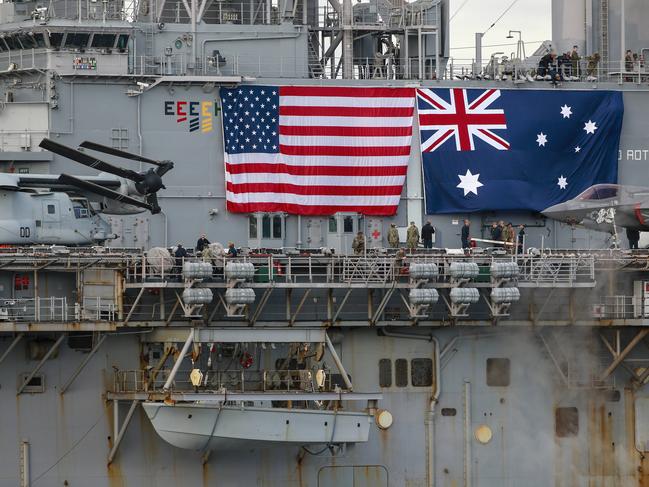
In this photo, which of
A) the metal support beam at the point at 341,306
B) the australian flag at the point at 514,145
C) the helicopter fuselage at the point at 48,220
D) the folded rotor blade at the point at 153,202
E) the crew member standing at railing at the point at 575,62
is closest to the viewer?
the metal support beam at the point at 341,306

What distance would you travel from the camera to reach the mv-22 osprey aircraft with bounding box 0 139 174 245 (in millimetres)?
45375

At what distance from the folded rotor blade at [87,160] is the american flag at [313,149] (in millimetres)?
4236

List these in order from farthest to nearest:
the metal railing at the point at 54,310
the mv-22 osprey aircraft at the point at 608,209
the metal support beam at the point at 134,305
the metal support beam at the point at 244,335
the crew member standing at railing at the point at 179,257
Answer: the mv-22 osprey aircraft at the point at 608,209 → the crew member standing at railing at the point at 179,257 → the metal railing at the point at 54,310 → the metal support beam at the point at 134,305 → the metal support beam at the point at 244,335

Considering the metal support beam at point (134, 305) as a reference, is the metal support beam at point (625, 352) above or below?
below

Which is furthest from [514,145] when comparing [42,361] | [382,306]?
[42,361]

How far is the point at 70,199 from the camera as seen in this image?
1854 inches

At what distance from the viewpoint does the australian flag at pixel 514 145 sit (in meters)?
50.6

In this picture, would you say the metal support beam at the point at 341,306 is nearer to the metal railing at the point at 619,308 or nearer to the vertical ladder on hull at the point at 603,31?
the metal railing at the point at 619,308

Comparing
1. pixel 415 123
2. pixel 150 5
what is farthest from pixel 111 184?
pixel 415 123

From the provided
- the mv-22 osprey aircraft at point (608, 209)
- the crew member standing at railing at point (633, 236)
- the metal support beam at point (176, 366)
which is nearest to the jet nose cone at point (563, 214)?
the mv-22 osprey aircraft at point (608, 209)

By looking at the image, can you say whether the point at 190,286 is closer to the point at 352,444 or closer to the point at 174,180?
the point at 352,444

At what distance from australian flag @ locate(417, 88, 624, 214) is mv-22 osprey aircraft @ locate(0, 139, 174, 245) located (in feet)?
31.8

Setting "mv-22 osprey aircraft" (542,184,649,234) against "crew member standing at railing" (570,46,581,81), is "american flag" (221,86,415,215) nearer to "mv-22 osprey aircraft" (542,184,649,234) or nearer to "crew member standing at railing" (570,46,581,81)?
"mv-22 osprey aircraft" (542,184,649,234)

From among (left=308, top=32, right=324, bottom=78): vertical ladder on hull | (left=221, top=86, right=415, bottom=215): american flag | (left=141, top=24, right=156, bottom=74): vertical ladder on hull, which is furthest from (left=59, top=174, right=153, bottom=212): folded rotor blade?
(left=308, top=32, right=324, bottom=78): vertical ladder on hull
